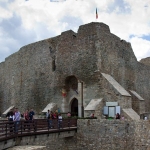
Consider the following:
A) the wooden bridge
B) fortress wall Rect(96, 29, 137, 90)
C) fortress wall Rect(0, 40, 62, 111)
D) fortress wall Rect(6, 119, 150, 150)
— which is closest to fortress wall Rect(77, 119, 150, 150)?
fortress wall Rect(6, 119, 150, 150)

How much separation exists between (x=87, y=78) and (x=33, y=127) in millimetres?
8578

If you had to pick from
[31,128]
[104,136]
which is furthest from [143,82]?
[31,128]

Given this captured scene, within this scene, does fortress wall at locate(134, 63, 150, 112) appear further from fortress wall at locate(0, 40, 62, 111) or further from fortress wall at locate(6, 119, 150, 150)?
fortress wall at locate(6, 119, 150, 150)

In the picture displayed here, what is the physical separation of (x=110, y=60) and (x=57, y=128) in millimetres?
9067

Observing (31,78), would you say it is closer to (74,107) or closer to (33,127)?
(74,107)

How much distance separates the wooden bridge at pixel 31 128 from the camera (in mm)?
12905

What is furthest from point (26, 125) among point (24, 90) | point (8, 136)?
point (24, 90)

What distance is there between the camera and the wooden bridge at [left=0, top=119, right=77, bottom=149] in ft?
42.3

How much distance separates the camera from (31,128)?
15609mm

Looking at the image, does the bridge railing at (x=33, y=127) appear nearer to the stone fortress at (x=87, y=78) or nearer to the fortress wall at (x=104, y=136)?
the fortress wall at (x=104, y=136)

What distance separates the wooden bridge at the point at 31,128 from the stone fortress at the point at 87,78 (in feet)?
3.73

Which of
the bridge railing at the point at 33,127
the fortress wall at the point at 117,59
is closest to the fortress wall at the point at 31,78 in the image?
the fortress wall at the point at 117,59

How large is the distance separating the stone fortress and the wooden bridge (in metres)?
1.14

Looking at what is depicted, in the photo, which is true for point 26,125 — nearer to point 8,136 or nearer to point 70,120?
point 8,136
